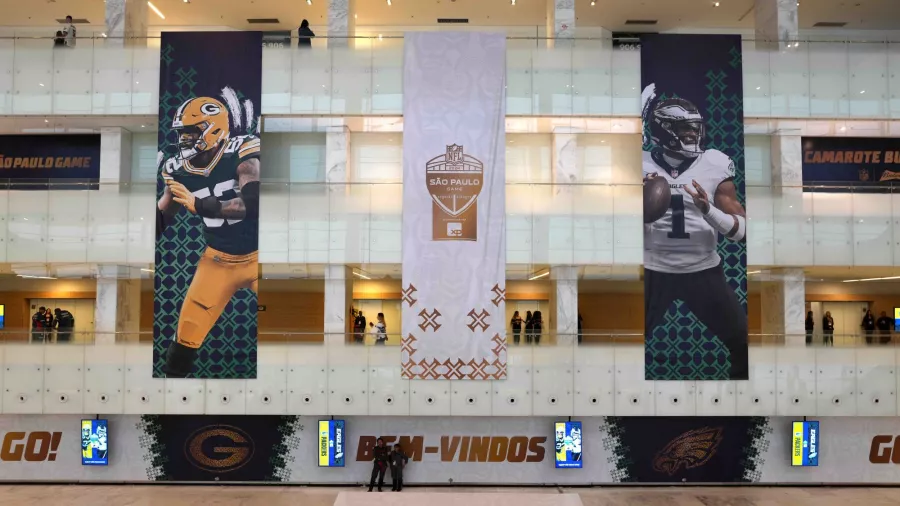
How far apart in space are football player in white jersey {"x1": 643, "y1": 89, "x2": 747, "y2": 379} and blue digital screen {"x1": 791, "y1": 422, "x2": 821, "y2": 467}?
274cm

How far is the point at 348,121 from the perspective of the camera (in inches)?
1072

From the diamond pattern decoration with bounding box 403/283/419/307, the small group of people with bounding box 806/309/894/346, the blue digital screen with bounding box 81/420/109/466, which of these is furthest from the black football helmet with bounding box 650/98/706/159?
the blue digital screen with bounding box 81/420/109/466

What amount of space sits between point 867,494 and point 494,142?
15.4 meters

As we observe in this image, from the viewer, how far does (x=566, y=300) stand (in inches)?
1045

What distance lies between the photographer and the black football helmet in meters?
25.5

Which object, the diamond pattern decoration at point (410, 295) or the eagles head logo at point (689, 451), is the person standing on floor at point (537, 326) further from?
the eagles head logo at point (689, 451)

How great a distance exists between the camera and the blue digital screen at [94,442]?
2572cm

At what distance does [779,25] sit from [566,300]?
36.8ft

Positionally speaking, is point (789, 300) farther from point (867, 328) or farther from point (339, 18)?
point (339, 18)

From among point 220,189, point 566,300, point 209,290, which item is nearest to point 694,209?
point 566,300

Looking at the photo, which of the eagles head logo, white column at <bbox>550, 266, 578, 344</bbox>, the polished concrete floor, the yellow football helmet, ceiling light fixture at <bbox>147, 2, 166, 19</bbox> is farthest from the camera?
ceiling light fixture at <bbox>147, 2, 166, 19</bbox>

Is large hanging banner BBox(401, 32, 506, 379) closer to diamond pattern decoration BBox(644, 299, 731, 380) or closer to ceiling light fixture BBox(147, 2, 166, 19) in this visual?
diamond pattern decoration BBox(644, 299, 731, 380)

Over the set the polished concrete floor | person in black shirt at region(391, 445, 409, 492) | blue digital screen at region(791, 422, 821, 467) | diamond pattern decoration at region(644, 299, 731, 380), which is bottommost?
the polished concrete floor

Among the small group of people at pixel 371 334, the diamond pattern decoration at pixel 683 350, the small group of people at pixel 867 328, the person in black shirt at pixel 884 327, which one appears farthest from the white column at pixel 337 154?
the person in black shirt at pixel 884 327
